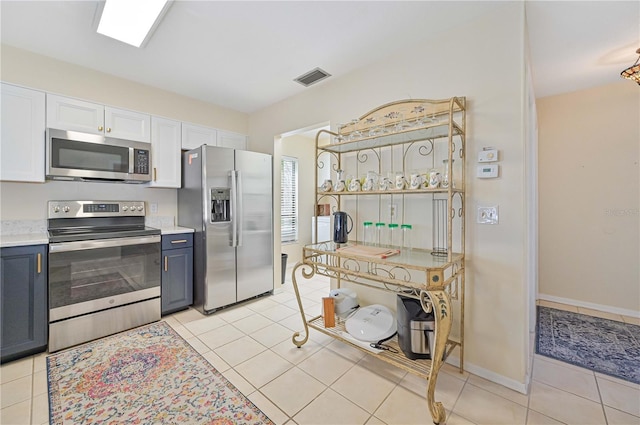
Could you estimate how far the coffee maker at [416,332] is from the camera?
1.82 m

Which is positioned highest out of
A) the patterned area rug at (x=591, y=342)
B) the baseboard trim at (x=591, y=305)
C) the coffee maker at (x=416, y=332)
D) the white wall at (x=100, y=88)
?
the white wall at (x=100, y=88)

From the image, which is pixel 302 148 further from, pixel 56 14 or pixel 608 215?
pixel 608 215

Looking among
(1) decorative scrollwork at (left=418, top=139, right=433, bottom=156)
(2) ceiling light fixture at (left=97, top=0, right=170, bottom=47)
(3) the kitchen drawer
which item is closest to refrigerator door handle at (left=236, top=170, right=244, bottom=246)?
(3) the kitchen drawer

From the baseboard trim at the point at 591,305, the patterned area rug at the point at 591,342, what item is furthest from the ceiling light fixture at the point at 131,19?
A: the baseboard trim at the point at 591,305

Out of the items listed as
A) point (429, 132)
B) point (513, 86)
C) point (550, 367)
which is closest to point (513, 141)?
point (513, 86)

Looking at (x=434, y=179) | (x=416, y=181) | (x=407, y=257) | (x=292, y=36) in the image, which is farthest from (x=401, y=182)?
(x=292, y=36)

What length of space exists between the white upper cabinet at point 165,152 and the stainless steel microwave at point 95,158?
3.6 inches

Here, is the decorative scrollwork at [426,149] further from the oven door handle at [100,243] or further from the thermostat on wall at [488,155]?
the oven door handle at [100,243]

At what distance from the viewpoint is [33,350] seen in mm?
2172

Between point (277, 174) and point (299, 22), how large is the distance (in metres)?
1.93

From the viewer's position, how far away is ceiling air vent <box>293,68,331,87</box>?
274 centimetres

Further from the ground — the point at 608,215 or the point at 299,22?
the point at 299,22

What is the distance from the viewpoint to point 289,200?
504 centimetres

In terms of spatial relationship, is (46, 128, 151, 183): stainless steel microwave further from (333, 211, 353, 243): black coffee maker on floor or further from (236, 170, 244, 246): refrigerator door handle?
(333, 211, 353, 243): black coffee maker on floor
